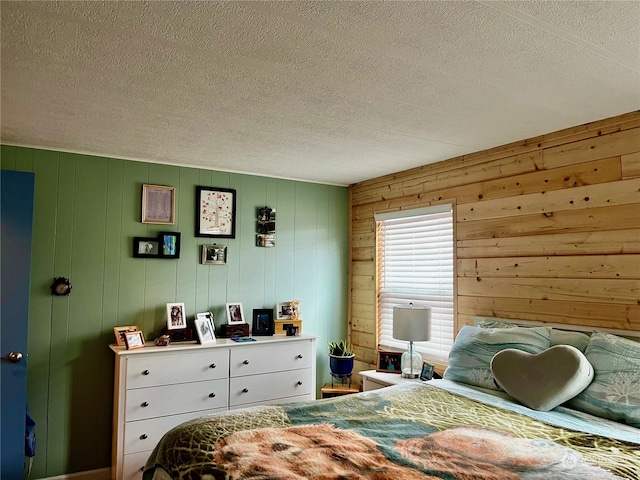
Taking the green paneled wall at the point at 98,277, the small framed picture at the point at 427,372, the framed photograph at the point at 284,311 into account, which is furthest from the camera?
the framed photograph at the point at 284,311

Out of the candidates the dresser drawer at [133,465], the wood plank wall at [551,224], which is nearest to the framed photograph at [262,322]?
the dresser drawer at [133,465]

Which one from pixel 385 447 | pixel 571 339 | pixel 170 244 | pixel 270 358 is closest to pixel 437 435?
pixel 385 447

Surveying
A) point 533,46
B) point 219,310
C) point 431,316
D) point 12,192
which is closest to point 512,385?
point 431,316

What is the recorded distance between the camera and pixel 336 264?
4805 millimetres

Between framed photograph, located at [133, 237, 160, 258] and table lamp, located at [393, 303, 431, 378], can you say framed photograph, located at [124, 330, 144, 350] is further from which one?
table lamp, located at [393, 303, 431, 378]

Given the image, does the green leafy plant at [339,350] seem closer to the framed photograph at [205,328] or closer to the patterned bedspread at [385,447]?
the framed photograph at [205,328]

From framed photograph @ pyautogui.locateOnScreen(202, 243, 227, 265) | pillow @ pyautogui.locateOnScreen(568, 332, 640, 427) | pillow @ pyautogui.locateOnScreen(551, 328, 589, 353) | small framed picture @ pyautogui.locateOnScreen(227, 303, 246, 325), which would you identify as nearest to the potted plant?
small framed picture @ pyautogui.locateOnScreen(227, 303, 246, 325)

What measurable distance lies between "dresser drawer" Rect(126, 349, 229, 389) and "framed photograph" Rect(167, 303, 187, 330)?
334 mm

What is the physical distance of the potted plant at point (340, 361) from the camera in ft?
14.1

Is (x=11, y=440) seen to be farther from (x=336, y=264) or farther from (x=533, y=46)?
(x=533, y=46)

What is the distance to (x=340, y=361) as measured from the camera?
430cm

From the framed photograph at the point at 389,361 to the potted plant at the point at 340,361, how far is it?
44 cm

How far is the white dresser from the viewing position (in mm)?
3258

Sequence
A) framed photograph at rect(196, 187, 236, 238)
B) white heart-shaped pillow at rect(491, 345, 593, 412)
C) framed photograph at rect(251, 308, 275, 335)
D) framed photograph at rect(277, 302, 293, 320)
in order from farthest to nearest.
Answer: framed photograph at rect(277, 302, 293, 320) < framed photograph at rect(251, 308, 275, 335) < framed photograph at rect(196, 187, 236, 238) < white heart-shaped pillow at rect(491, 345, 593, 412)
